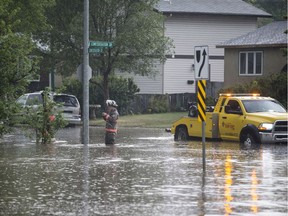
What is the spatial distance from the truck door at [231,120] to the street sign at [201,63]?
33.2ft

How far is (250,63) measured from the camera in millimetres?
56438

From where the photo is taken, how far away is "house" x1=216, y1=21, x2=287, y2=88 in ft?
179

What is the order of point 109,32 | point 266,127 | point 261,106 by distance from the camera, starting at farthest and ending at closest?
point 109,32
point 261,106
point 266,127

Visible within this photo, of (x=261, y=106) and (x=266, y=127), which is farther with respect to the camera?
(x=261, y=106)

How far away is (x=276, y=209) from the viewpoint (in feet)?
47.0

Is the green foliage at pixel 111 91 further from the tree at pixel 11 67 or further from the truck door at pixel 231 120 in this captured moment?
the tree at pixel 11 67

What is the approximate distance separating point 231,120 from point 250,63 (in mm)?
25639

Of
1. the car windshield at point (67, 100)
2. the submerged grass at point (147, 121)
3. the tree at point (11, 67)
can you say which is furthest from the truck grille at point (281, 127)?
the car windshield at point (67, 100)

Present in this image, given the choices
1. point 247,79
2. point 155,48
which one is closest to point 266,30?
point 247,79

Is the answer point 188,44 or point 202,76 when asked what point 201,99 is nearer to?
point 202,76

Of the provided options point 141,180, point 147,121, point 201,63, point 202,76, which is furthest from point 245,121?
point 147,121

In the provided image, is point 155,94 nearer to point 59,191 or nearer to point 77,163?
point 77,163

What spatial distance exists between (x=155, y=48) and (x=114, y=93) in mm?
6478

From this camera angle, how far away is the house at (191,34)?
6384cm
